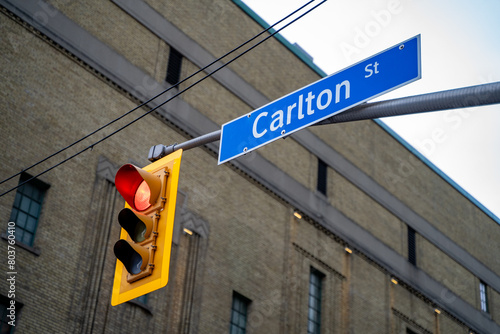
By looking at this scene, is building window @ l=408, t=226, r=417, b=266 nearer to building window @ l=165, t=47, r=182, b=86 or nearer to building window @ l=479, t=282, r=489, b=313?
building window @ l=479, t=282, r=489, b=313

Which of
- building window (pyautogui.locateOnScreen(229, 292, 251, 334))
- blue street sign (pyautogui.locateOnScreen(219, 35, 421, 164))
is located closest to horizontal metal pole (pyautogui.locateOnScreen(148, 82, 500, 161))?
blue street sign (pyautogui.locateOnScreen(219, 35, 421, 164))

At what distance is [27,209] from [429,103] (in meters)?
15.8

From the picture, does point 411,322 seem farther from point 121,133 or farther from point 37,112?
point 37,112

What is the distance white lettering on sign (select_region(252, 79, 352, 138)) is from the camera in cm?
790

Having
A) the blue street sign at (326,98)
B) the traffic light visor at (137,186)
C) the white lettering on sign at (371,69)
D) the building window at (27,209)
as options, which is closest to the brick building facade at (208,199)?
the building window at (27,209)

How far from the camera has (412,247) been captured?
35.1 m

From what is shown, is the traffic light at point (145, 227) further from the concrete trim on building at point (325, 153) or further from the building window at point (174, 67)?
the building window at point (174, 67)

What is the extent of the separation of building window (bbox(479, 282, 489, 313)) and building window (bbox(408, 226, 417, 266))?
5.68 meters

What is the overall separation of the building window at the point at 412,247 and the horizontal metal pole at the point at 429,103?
27741mm

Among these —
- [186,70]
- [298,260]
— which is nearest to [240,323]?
[298,260]

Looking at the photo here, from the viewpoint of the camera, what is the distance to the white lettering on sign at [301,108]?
25.9ft

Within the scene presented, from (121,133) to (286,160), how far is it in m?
8.01

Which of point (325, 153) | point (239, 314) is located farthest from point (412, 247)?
point (239, 314)

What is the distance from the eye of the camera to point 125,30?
25.5m
